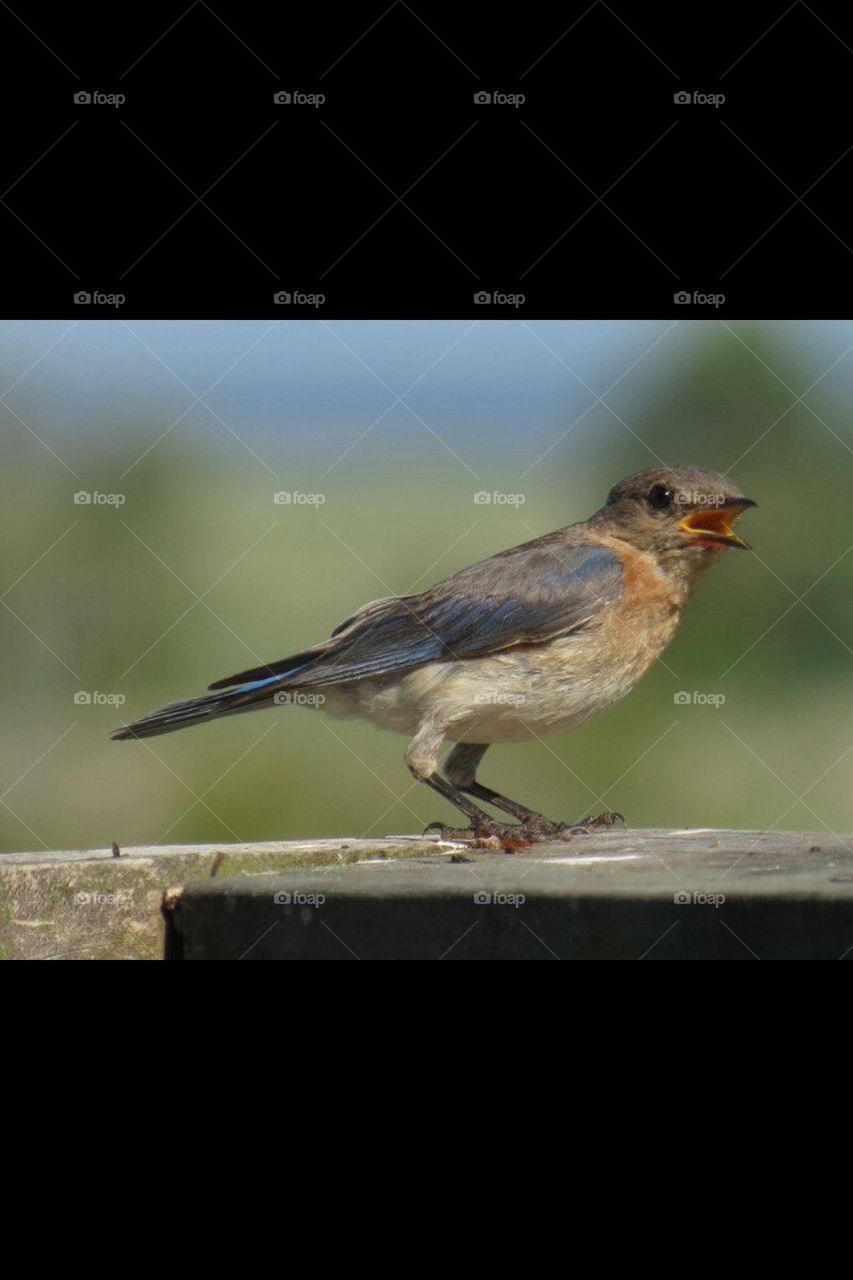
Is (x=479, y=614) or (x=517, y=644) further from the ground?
(x=479, y=614)

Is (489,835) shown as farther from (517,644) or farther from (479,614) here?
(479,614)

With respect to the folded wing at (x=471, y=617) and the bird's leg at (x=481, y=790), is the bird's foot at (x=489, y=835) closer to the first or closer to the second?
the bird's leg at (x=481, y=790)

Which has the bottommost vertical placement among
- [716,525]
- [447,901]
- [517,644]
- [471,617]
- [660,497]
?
[447,901]

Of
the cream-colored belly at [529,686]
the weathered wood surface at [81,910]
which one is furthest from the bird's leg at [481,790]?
the weathered wood surface at [81,910]

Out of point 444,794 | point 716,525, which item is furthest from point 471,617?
point 716,525

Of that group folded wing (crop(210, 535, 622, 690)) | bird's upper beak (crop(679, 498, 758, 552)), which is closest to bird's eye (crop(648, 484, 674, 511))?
bird's upper beak (crop(679, 498, 758, 552))

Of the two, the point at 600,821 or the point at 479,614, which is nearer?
the point at 479,614
